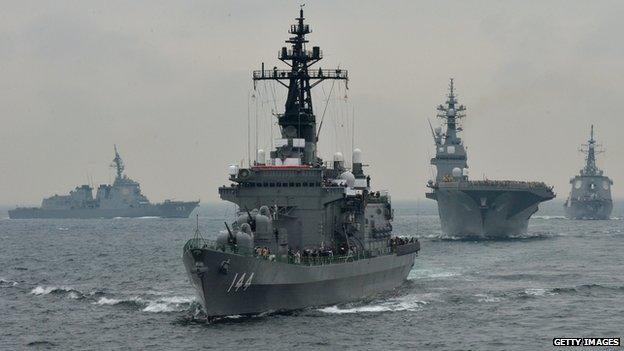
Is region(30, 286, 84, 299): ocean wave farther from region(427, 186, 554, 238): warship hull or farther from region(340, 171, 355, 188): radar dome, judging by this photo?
region(427, 186, 554, 238): warship hull

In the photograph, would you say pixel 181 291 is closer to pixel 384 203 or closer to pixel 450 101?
pixel 384 203

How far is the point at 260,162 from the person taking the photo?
5047cm

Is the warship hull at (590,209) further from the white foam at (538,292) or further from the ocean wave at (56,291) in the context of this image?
the ocean wave at (56,291)

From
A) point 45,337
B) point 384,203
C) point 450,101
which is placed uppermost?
point 450,101

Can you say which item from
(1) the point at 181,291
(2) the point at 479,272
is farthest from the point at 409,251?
(1) the point at 181,291

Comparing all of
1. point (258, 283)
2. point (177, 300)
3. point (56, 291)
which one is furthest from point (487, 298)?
point (56, 291)

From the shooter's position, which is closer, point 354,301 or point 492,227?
point 354,301

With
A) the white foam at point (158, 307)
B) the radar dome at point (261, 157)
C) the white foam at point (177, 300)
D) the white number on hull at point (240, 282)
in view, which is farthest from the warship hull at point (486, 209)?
the white number on hull at point (240, 282)

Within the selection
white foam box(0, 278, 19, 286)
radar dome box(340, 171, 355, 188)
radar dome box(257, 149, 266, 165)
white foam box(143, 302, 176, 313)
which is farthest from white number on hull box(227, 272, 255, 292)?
white foam box(0, 278, 19, 286)

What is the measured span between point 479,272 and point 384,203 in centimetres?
1232
